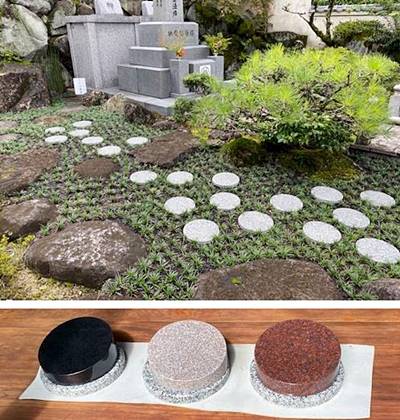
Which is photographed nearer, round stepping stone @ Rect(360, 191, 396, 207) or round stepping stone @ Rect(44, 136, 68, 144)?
round stepping stone @ Rect(360, 191, 396, 207)

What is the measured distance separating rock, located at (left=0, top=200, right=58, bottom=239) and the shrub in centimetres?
209

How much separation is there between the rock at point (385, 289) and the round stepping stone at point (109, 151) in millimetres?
3393

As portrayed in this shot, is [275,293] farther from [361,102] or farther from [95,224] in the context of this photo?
[361,102]

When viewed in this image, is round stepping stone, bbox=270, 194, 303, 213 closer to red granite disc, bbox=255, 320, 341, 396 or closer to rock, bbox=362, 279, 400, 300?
rock, bbox=362, 279, 400, 300

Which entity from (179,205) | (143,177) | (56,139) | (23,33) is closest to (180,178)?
(143,177)

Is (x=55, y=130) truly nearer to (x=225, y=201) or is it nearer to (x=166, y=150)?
(x=166, y=150)

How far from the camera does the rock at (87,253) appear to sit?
2.85 metres

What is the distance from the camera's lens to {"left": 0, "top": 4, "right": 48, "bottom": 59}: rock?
315 inches

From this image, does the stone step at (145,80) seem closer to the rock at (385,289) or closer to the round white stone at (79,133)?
the round white stone at (79,133)

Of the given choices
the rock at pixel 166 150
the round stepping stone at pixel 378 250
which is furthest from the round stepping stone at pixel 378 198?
the rock at pixel 166 150

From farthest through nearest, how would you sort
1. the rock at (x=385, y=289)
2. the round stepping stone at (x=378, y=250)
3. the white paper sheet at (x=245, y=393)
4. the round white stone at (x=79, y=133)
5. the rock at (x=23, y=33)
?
the rock at (x=23, y=33) → the round white stone at (x=79, y=133) → the round stepping stone at (x=378, y=250) → the rock at (x=385, y=289) → the white paper sheet at (x=245, y=393)

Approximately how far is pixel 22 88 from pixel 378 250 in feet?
22.7

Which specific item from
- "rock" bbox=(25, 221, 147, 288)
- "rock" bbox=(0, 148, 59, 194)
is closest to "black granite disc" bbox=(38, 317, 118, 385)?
"rock" bbox=(25, 221, 147, 288)

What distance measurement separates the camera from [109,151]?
497cm
